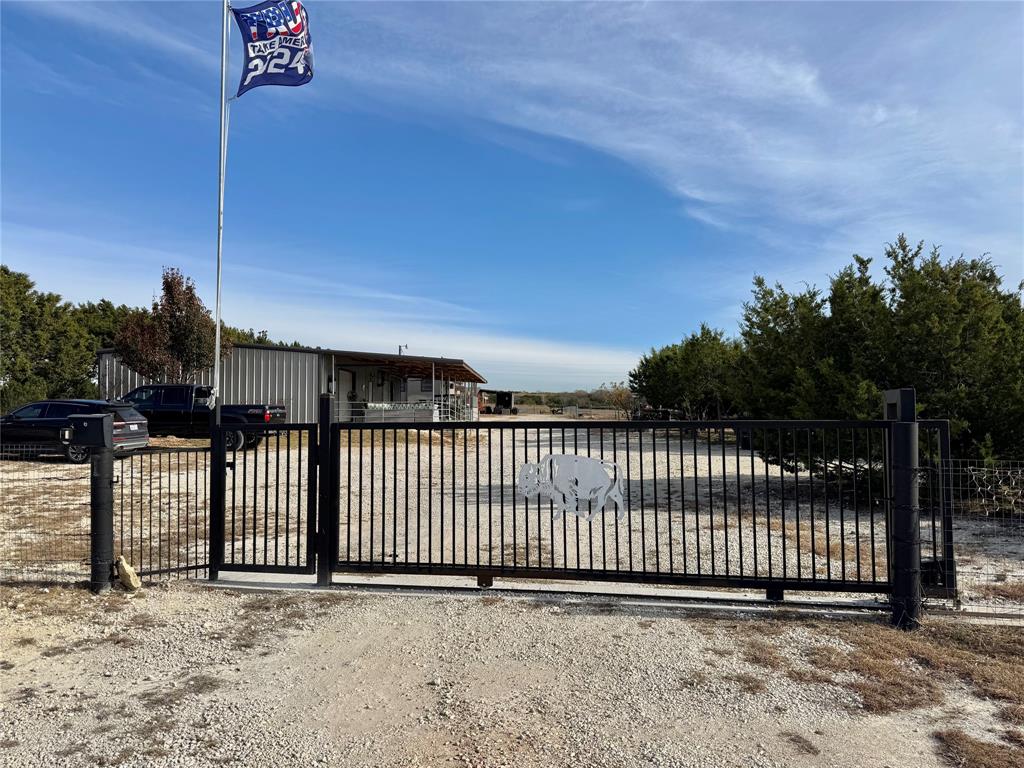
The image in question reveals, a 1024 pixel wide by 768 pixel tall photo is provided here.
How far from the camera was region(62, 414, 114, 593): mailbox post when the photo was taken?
545 centimetres

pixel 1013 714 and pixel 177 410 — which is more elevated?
pixel 177 410

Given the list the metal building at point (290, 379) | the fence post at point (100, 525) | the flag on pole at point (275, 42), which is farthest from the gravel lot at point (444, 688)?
the metal building at point (290, 379)

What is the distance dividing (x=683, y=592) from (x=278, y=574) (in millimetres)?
3706

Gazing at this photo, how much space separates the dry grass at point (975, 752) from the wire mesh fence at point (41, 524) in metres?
6.63

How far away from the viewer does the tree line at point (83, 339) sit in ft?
84.2

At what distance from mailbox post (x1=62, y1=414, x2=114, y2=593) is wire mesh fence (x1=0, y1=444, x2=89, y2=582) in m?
0.54

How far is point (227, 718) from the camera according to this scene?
11.1 ft

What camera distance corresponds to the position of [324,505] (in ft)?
18.6

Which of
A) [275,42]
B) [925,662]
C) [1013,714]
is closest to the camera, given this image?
[1013,714]

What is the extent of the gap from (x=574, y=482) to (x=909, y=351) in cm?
750

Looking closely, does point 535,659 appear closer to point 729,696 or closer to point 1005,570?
point 729,696

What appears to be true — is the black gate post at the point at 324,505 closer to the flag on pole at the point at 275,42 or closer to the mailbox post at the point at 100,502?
the mailbox post at the point at 100,502

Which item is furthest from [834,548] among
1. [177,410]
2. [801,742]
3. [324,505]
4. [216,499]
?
[177,410]

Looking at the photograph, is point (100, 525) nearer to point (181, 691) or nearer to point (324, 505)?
point (324, 505)
